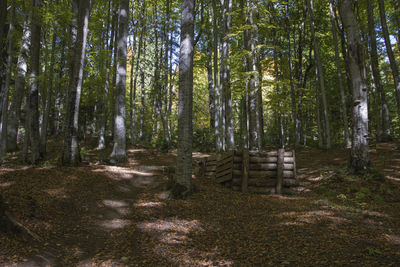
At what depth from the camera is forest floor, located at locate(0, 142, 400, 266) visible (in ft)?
12.2

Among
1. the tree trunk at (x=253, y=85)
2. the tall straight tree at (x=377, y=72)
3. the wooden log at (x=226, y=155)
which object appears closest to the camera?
the wooden log at (x=226, y=155)

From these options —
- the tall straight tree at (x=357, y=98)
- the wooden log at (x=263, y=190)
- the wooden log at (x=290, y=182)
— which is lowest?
the wooden log at (x=263, y=190)

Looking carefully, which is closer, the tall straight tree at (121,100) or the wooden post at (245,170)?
the wooden post at (245,170)

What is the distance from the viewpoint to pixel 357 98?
9086 mm

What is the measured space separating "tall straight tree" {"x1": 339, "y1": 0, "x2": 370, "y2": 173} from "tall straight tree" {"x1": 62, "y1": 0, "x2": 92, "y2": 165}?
10278 mm

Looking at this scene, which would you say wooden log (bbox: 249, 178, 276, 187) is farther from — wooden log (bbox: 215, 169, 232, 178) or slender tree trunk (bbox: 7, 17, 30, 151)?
slender tree trunk (bbox: 7, 17, 30, 151)

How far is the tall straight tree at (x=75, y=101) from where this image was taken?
934 centimetres

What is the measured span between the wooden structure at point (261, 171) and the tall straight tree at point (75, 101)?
599 centimetres

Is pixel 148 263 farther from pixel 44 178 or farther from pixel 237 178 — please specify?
pixel 237 178

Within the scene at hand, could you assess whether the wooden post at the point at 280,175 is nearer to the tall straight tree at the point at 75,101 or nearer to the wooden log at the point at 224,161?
the wooden log at the point at 224,161

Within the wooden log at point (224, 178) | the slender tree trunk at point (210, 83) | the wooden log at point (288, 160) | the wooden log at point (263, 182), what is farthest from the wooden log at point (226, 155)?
the slender tree trunk at point (210, 83)

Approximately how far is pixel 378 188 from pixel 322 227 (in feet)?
15.4

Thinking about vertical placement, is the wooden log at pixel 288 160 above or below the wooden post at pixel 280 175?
above

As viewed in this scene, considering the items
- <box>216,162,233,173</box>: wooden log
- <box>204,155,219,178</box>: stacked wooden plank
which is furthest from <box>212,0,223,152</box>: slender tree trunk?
<box>216,162,233,173</box>: wooden log
